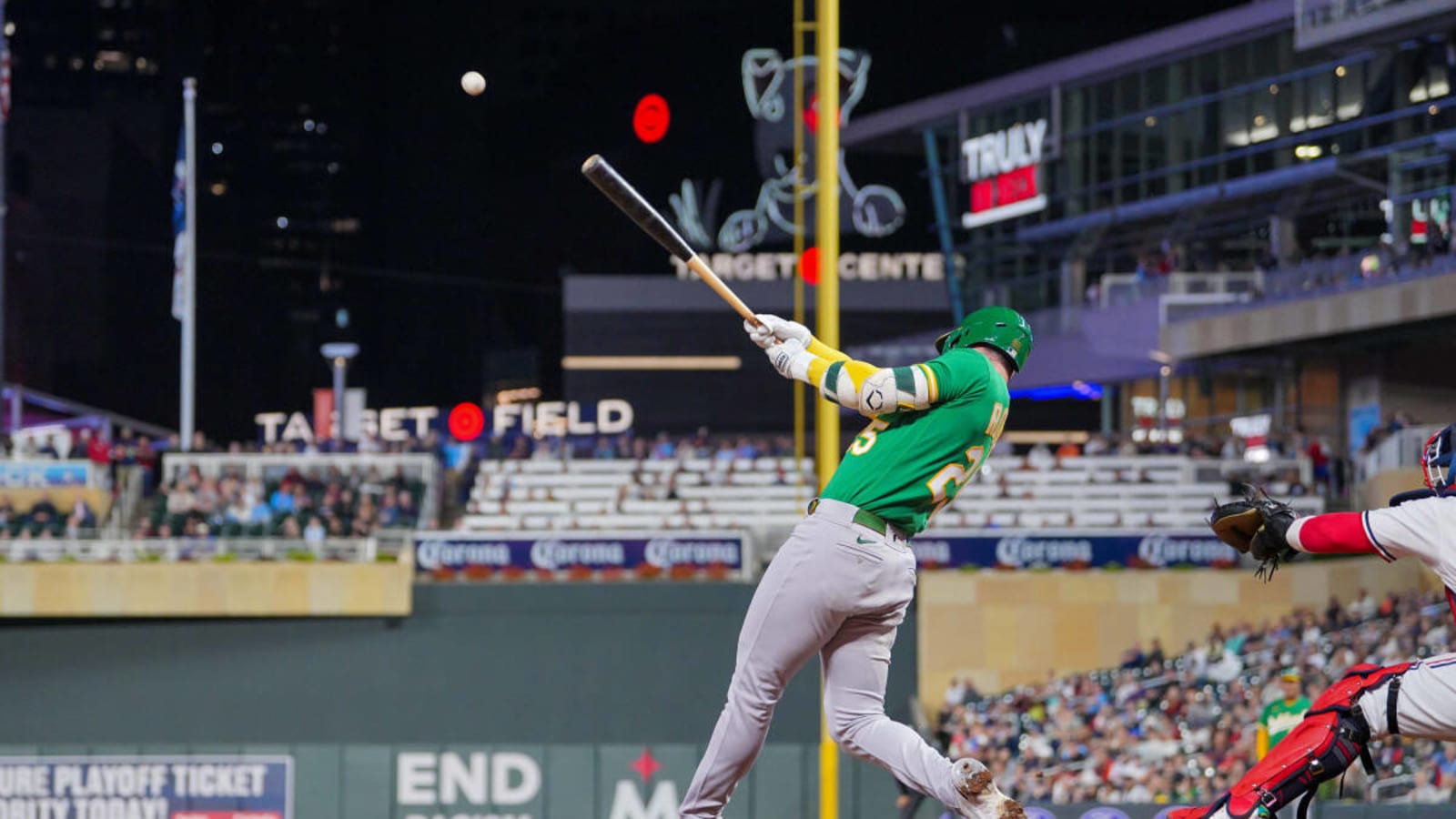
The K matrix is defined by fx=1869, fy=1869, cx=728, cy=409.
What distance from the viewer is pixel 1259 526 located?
6.83m

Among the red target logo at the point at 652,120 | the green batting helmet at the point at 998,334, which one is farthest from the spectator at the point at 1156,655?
the red target logo at the point at 652,120

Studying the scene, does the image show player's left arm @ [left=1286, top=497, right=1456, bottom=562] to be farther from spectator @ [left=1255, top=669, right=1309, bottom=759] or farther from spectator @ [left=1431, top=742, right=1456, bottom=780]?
spectator @ [left=1431, top=742, right=1456, bottom=780]

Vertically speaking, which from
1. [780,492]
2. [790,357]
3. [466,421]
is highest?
[466,421]

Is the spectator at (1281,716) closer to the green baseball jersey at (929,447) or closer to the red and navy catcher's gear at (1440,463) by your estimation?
the red and navy catcher's gear at (1440,463)

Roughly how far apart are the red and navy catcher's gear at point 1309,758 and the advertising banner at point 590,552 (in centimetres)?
1565

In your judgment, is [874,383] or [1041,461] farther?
[1041,461]

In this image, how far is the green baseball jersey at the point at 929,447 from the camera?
20.7 feet

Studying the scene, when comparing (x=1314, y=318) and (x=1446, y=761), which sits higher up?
(x=1314, y=318)

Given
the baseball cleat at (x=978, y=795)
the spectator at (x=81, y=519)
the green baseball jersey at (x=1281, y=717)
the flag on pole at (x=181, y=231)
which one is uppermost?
the flag on pole at (x=181, y=231)

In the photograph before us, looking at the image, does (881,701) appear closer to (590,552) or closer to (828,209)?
(828,209)

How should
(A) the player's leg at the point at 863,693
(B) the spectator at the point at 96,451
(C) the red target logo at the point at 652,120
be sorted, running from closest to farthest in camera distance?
(A) the player's leg at the point at 863,693, (B) the spectator at the point at 96,451, (C) the red target logo at the point at 652,120

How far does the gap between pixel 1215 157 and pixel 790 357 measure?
32239 millimetres

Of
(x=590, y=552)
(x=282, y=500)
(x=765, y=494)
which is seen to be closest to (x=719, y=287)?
(x=590, y=552)

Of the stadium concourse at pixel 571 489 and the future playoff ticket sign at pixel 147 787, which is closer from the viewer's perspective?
the future playoff ticket sign at pixel 147 787
